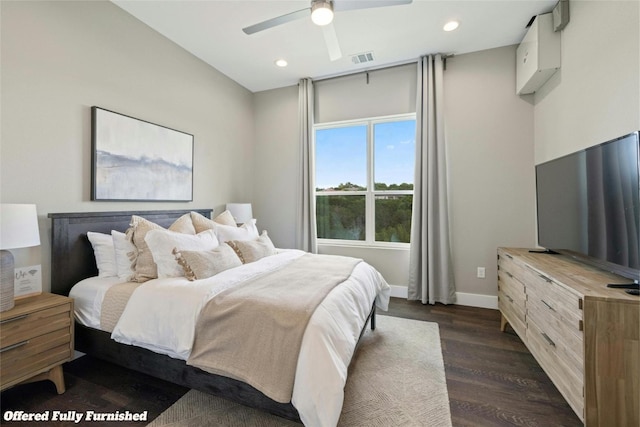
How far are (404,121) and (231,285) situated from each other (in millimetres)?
3183

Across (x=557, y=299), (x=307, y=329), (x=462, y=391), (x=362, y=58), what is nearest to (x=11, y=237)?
(x=307, y=329)

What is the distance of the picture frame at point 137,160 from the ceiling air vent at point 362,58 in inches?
89.7

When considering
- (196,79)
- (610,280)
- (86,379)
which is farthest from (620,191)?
(196,79)

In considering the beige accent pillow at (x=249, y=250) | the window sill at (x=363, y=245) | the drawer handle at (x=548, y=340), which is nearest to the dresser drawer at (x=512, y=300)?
the drawer handle at (x=548, y=340)

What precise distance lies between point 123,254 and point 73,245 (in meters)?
0.42

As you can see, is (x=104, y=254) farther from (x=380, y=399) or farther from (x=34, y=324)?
(x=380, y=399)

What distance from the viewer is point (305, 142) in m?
4.02

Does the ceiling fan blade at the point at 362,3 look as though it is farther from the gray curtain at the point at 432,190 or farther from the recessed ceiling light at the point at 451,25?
the gray curtain at the point at 432,190

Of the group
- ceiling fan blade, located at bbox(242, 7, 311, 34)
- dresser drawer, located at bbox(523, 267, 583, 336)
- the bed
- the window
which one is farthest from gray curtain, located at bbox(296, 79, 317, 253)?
dresser drawer, located at bbox(523, 267, 583, 336)

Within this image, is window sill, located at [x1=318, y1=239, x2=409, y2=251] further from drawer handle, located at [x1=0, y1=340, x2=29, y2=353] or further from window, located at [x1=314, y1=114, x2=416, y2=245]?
drawer handle, located at [x1=0, y1=340, x2=29, y2=353]

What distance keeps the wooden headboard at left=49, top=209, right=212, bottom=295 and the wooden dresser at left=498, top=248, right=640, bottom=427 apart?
3.42 m

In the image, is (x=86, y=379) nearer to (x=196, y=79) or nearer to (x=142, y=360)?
(x=142, y=360)

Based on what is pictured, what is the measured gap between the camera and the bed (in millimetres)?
1496

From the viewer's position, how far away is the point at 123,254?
217 cm
